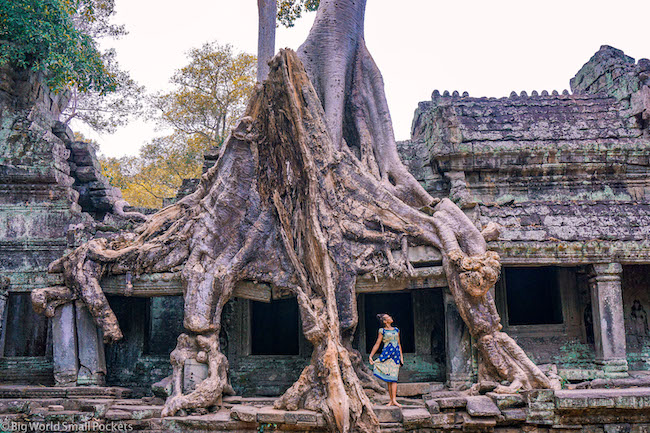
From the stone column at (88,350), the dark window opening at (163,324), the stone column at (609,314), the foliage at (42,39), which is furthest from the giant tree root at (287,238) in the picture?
the foliage at (42,39)

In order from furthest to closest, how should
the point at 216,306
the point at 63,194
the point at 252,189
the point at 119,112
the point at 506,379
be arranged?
the point at 119,112, the point at 63,194, the point at 252,189, the point at 216,306, the point at 506,379

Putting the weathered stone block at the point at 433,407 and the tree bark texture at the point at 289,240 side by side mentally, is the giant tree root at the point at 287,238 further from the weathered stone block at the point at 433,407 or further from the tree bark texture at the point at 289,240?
the weathered stone block at the point at 433,407

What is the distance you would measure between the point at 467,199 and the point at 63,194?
273 inches

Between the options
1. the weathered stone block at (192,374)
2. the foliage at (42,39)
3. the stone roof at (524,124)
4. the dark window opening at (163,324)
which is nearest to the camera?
the weathered stone block at (192,374)

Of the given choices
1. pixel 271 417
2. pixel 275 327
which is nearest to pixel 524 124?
pixel 275 327

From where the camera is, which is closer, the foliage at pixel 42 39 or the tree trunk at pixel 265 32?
the foliage at pixel 42 39

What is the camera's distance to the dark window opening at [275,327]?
10.1 metres

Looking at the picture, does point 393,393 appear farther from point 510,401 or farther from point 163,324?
point 163,324

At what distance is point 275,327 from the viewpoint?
10234 millimetres

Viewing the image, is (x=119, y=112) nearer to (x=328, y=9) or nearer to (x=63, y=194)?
(x=63, y=194)

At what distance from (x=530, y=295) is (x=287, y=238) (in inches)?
191

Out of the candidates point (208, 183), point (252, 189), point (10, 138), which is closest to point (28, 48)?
point (10, 138)

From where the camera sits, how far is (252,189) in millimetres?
8172

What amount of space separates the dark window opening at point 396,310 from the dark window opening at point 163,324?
3.02 meters
